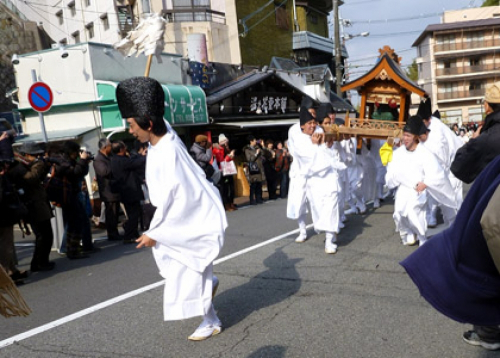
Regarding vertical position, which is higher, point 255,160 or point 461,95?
point 461,95

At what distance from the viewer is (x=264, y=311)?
453cm

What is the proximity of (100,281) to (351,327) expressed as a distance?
3.48 metres

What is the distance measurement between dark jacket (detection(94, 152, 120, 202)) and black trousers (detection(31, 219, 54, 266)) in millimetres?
1965

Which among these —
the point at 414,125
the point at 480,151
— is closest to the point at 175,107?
the point at 414,125

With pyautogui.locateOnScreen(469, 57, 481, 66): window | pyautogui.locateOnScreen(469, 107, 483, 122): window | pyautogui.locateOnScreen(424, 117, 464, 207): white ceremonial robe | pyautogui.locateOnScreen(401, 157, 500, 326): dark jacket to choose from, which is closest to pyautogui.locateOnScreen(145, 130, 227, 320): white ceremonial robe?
pyautogui.locateOnScreen(401, 157, 500, 326): dark jacket

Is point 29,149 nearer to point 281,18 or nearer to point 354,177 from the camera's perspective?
point 354,177

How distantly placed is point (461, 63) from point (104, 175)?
2107 inches

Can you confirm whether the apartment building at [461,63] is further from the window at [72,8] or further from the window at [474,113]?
the window at [72,8]

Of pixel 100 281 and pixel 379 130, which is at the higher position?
pixel 379 130

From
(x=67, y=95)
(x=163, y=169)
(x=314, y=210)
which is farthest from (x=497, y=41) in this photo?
(x=163, y=169)

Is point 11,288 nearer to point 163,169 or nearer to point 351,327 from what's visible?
point 163,169

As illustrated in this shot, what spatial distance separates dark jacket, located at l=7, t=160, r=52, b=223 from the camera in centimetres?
652

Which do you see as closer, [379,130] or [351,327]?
[351,327]

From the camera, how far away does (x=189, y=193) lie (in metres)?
3.89
